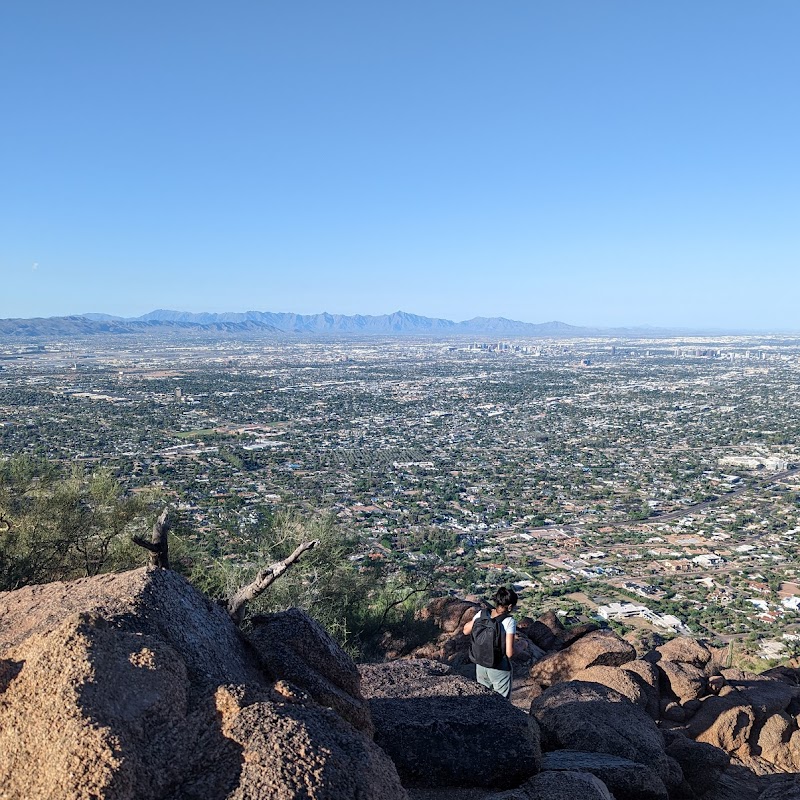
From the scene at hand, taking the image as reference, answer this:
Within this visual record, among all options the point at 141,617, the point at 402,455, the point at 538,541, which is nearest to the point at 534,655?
the point at 141,617

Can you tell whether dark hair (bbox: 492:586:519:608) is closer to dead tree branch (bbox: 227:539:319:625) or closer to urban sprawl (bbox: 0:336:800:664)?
dead tree branch (bbox: 227:539:319:625)

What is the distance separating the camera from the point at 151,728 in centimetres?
339

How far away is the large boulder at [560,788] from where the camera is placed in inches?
179

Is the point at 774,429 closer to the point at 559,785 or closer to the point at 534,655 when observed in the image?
the point at 534,655

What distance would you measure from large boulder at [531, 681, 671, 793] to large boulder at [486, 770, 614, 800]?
4.25 ft

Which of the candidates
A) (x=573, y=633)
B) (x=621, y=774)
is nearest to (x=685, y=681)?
(x=573, y=633)

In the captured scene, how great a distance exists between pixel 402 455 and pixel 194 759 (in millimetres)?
50447

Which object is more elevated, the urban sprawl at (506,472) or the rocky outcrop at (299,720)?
the rocky outcrop at (299,720)

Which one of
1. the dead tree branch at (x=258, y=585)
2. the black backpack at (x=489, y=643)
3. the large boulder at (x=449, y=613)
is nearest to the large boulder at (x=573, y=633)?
the large boulder at (x=449, y=613)

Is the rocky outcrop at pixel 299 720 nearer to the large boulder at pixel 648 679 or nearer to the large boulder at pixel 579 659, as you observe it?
the large boulder at pixel 648 679

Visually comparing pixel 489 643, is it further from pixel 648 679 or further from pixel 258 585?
pixel 648 679

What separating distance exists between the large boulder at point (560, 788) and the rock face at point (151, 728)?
1.40m

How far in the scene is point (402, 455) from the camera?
5369 cm

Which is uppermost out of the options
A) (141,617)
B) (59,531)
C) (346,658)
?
(141,617)
